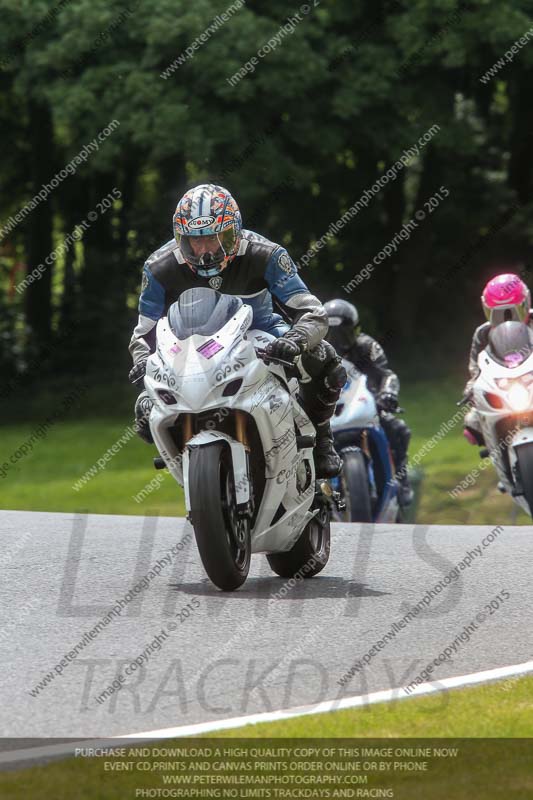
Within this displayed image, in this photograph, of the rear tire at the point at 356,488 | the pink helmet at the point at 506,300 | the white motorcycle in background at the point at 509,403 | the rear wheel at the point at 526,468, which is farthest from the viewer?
the rear tire at the point at 356,488

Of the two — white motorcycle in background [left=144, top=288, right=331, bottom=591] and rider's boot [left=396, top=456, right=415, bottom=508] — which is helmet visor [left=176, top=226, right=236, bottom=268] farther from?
rider's boot [left=396, top=456, right=415, bottom=508]

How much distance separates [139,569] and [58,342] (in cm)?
2068

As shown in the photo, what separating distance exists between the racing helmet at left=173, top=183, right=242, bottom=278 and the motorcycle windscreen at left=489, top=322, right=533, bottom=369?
12.9ft

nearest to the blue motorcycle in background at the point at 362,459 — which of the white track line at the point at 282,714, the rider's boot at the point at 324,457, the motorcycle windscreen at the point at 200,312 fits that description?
the rider's boot at the point at 324,457

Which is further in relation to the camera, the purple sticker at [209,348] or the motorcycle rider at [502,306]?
the motorcycle rider at [502,306]

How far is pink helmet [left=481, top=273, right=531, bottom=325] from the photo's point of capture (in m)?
11.5

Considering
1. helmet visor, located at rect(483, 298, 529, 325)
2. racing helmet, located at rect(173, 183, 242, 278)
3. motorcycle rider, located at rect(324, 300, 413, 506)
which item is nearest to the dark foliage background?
motorcycle rider, located at rect(324, 300, 413, 506)

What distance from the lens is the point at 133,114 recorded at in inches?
915

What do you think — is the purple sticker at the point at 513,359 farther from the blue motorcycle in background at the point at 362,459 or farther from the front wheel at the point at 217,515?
the front wheel at the point at 217,515

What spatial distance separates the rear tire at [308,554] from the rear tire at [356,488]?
3.15 meters

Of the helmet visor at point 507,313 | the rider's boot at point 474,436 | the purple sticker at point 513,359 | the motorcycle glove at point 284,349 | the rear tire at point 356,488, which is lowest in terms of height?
the rear tire at point 356,488

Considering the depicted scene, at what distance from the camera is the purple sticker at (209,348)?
716 cm

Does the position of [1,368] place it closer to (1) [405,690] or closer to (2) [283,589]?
(2) [283,589]

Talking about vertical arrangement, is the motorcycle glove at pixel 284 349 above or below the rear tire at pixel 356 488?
above
